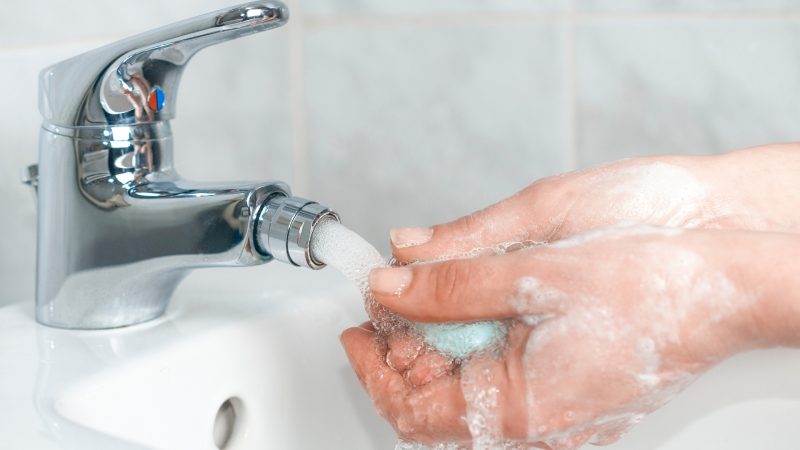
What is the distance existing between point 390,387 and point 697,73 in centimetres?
38

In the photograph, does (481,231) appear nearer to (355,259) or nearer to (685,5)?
(355,259)

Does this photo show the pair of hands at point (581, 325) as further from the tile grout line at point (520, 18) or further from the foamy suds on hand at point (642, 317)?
the tile grout line at point (520, 18)

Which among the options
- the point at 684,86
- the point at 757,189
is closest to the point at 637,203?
the point at 757,189

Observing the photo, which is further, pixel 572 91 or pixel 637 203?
pixel 572 91

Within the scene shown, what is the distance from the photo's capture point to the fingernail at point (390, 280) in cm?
43

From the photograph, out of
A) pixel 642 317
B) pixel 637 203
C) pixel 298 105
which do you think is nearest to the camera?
pixel 642 317

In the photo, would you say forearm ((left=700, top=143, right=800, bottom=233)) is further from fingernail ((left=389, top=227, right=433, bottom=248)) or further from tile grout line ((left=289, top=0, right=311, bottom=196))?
tile grout line ((left=289, top=0, right=311, bottom=196))

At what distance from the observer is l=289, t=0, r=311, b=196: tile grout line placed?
82cm

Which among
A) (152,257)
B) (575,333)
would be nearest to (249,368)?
(152,257)

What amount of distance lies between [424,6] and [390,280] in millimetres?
385

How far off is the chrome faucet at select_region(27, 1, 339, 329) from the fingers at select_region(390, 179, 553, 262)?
4 centimetres

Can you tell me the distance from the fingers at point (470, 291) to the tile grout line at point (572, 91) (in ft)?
1.11

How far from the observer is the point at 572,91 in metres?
0.73

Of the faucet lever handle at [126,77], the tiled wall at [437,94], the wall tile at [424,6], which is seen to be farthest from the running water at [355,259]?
the wall tile at [424,6]
